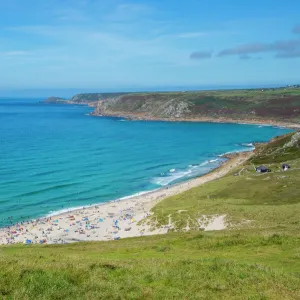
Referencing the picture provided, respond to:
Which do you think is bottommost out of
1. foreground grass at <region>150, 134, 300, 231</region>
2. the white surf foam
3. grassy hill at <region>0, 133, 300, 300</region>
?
the white surf foam

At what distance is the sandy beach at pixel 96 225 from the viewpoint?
4809 centimetres

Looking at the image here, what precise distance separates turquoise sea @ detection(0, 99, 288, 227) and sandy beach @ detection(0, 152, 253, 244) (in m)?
4.09

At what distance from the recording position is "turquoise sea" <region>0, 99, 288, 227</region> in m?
68.2

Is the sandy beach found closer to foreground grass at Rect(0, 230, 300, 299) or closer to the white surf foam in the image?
the white surf foam

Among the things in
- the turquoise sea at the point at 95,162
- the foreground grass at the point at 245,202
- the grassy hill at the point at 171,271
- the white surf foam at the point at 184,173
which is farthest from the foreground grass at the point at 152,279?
the white surf foam at the point at 184,173

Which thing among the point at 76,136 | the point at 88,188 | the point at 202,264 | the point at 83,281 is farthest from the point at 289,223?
the point at 76,136

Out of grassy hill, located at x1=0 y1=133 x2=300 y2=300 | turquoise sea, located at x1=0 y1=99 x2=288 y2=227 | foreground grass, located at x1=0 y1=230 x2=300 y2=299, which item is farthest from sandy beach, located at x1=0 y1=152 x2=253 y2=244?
foreground grass, located at x1=0 y1=230 x2=300 y2=299

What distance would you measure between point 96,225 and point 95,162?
4632 cm

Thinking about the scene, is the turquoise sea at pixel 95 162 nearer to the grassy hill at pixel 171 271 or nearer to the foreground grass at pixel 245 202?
the foreground grass at pixel 245 202

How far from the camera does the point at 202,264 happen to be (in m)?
18.7

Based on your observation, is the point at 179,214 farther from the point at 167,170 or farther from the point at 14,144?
the point at 14,144

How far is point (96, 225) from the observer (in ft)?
181

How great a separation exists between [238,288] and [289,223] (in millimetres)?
24050

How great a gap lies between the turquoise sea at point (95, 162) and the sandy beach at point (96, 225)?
13.4ft
